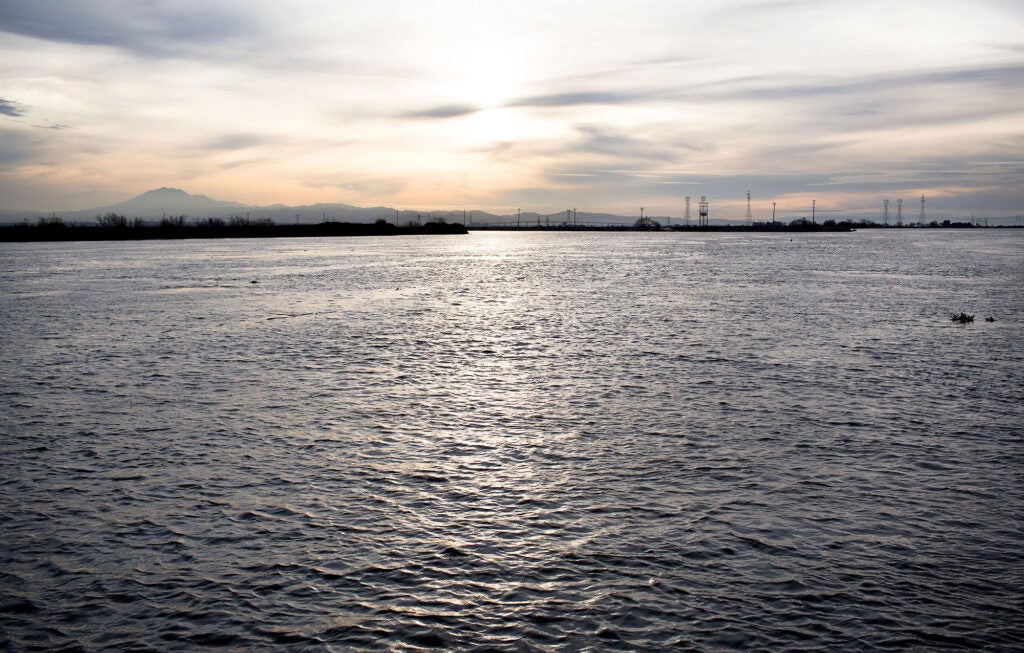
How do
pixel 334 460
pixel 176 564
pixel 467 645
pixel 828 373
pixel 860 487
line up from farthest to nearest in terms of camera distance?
pixel 828 373 < pixel 334 460 < pixel 860 487 < pixel 176 564 < pixel 467 645

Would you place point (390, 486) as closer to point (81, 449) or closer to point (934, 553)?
point (81, 449)

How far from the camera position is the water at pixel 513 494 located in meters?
8.39

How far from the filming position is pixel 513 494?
12180 mm

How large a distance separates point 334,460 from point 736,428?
8631 mm

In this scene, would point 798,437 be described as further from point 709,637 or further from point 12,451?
point 12,451

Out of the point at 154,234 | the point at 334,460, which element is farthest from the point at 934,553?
the point at 154,234

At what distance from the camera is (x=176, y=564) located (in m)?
9.74

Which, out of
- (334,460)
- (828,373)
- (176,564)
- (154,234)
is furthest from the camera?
(154,234)

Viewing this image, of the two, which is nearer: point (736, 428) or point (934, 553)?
point (934, 553)

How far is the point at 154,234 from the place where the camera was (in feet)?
607

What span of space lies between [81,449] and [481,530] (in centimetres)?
927

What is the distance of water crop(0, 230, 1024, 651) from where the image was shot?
8.39 meters

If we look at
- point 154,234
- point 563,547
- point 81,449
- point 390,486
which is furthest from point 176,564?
point 154,234

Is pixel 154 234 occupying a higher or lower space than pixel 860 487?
higher
